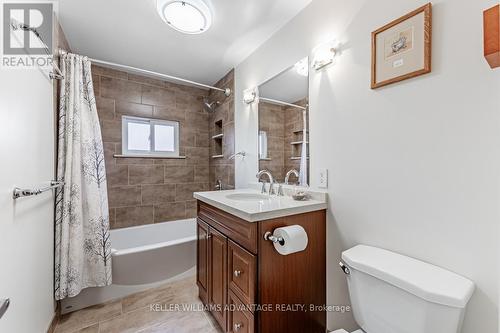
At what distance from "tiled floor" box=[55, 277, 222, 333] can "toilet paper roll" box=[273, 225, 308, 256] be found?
3.10 ft

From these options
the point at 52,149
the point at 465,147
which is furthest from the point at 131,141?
the point at 465,147

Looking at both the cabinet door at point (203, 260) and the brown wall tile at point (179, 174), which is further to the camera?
the brown wall tile at point (179, 174)

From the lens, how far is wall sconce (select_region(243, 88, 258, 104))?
6.79ft

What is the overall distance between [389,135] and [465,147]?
0.94ft

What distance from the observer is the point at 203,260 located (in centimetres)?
168

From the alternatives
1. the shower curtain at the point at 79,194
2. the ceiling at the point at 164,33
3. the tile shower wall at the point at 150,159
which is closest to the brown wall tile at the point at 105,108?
the tile shower wall at the point at 150,159

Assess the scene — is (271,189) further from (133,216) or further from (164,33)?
(133,216)

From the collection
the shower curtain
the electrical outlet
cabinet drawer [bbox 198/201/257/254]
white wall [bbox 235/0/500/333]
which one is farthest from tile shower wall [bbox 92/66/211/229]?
→ the electrical outlet

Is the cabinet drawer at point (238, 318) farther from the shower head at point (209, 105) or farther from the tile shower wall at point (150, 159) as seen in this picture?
the shower head at point (209, 105)

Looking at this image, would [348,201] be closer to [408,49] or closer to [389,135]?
[389,135]

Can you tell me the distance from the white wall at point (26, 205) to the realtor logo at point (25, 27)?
118mm

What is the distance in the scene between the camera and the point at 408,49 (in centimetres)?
98

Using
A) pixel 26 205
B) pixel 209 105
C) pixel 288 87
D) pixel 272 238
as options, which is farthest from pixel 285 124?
pixel 26 205

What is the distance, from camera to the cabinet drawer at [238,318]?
3.67 feet
